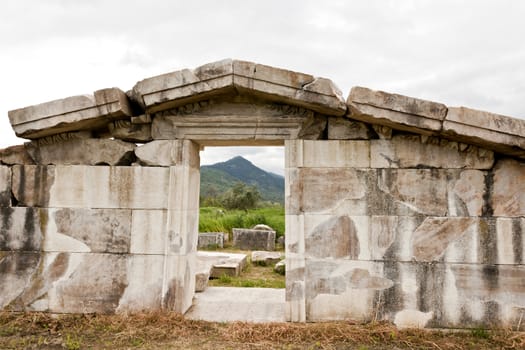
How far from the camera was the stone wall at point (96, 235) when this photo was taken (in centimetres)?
460

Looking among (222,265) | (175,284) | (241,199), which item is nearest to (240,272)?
(222,265)

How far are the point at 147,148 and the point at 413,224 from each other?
3.40m

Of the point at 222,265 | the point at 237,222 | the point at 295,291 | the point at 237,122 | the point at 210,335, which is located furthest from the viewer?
the point at 237,222

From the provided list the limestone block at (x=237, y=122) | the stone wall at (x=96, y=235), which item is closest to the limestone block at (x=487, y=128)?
the limestone block at (x=237, y=122)

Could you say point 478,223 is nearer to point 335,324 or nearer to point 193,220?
point 335,324

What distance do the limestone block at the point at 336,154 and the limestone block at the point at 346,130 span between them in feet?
0.23

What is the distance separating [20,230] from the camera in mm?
4719

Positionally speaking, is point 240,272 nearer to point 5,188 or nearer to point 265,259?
point 265,259

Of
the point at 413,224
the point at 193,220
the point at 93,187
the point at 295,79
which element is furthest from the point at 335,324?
the point at 93,187

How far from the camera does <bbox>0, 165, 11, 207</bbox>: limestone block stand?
478cm

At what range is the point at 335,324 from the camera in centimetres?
429

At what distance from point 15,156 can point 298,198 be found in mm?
3725

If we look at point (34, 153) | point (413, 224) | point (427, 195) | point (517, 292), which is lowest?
point (517, 292)

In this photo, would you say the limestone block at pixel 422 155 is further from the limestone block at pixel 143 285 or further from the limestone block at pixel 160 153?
the limestone block at pixel 143 285
